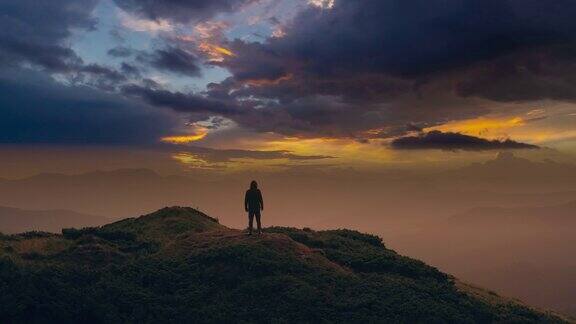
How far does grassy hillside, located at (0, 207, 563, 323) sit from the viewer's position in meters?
23.2

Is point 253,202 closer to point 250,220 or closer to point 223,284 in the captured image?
point 250,220

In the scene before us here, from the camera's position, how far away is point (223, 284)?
25875mm

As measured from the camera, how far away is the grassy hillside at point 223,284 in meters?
23.2

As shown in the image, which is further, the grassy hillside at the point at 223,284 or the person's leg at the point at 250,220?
the person's leg at the point at 250,220

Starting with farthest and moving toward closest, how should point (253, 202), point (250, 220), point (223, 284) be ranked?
point (253, 202) < point (250, 220) < point (223, 284)

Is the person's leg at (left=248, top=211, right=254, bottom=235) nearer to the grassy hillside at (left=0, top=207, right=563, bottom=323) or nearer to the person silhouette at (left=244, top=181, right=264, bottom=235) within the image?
the person silhouette at (left=244, top=181, right=264, bottom=235)

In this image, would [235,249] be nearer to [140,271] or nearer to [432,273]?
[140,271]

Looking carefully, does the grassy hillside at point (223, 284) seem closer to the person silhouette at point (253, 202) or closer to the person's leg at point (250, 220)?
the person's leg at point (250, 220)

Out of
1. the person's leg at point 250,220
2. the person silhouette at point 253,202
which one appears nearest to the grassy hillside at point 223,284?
the person's leg at point 250,220

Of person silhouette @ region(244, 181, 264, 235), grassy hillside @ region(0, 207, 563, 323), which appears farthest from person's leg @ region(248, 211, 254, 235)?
grassy hillside @ region(0, 207, 563, 323)

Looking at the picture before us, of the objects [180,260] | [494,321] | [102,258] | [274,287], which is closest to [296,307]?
[274,287]

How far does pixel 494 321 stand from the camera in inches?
993

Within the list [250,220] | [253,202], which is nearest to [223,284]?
[250,220]

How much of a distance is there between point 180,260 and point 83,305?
640 centimetres
